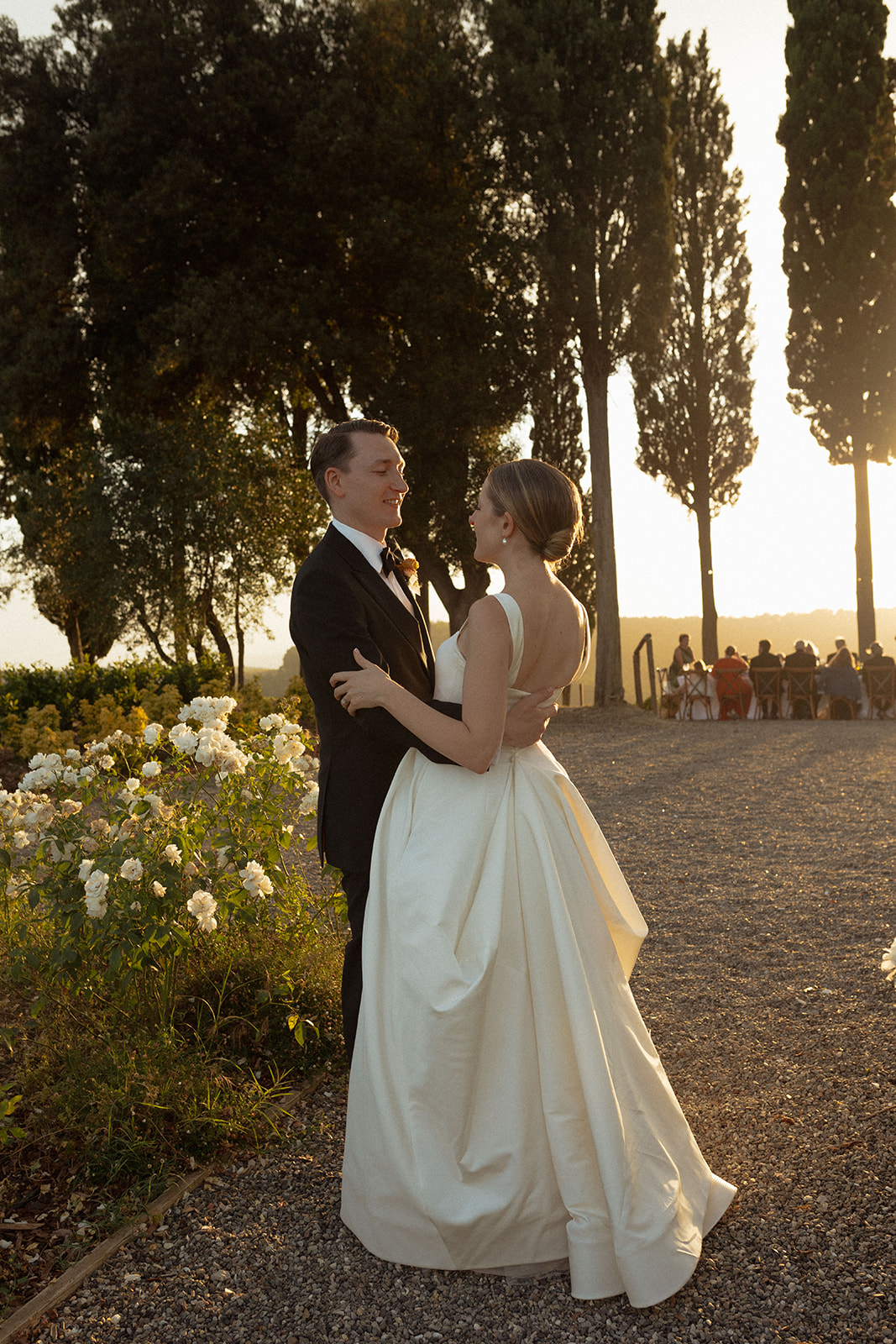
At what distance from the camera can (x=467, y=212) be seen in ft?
57.1

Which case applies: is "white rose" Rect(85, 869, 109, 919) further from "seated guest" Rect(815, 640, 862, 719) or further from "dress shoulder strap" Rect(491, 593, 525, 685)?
"seated guest" Rect(815, 640, 862, 719)

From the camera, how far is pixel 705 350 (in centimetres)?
2494

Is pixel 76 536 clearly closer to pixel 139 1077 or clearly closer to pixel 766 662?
pixel 766 662

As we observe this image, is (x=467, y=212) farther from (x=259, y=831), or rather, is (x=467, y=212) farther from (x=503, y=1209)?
(x=503, y=1209)

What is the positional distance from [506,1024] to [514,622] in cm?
100

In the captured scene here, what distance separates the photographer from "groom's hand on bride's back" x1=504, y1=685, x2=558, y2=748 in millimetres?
2533

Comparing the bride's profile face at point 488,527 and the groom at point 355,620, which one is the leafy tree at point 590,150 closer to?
the groom at point 355,620

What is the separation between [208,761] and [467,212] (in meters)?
16.4

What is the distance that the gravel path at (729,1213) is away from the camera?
88.6 inches

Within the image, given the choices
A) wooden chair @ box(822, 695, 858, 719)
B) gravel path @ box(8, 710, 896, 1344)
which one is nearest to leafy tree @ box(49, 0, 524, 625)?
wooden chair @ box(822, 695, 858, 719)

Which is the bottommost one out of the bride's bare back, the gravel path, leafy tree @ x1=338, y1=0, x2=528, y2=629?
the gravel path

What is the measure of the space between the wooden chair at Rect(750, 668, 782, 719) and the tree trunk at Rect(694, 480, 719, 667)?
8408 millimetres

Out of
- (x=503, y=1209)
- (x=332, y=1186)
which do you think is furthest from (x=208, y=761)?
(x=503, y=1209)

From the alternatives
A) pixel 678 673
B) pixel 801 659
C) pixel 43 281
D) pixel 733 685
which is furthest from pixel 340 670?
pixel 43 281
